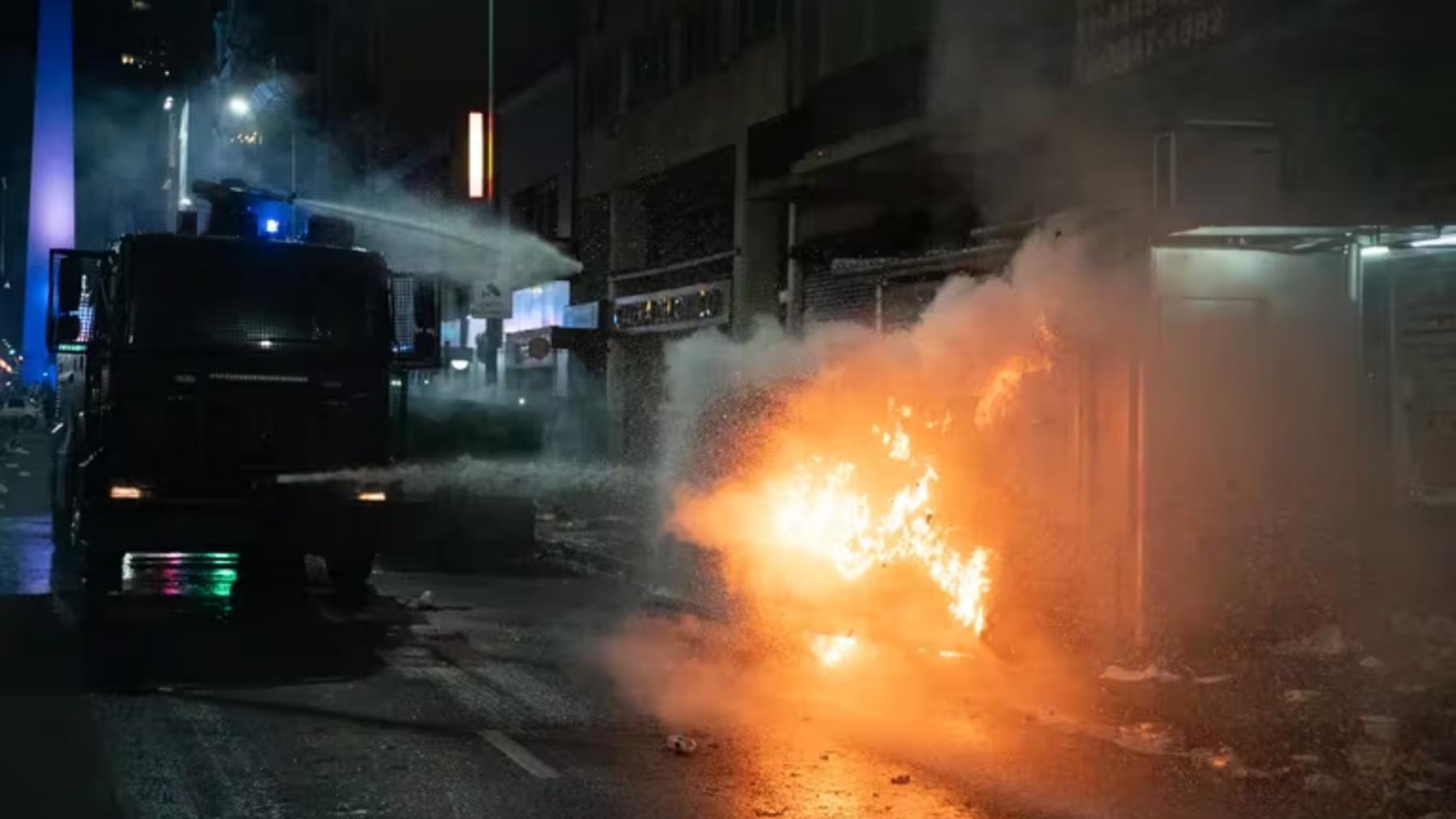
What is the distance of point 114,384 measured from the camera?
10555mm

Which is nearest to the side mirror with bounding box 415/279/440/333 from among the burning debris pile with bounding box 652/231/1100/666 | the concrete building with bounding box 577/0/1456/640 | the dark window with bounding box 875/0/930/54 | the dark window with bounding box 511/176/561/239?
the burning debris pile with bounding box 652/231/1100/666

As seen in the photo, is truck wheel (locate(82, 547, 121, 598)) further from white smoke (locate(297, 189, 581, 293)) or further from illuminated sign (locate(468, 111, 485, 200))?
white smoke (locate(297, 189, 581, 293))

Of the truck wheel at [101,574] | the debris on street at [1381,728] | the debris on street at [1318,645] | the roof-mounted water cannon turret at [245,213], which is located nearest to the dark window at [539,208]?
the roof-mounted water cannon turret at [245,213]

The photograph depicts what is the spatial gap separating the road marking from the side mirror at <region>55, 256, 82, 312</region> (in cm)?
553

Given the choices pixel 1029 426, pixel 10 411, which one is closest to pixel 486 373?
pixel 1029 426

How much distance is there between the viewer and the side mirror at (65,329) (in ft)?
35.0

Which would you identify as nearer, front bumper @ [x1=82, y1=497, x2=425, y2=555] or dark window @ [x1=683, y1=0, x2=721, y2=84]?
front bumper @ [x1=82, y1=497, x2=425, y2=555]

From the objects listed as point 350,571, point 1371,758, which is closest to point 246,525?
point 350,571

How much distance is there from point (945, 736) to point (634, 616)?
179 inches

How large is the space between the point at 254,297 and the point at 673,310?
11.2 metres

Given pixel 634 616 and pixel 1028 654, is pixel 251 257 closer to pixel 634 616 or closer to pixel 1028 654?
pixel 634 616

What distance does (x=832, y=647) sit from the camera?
9867mm

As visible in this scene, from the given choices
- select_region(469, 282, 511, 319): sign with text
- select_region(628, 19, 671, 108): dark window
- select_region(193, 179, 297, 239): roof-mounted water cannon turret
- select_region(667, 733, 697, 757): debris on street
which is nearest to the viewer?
select_region(667, 733, 697, 757): debris on street

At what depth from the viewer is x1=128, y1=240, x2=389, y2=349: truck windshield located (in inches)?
421
